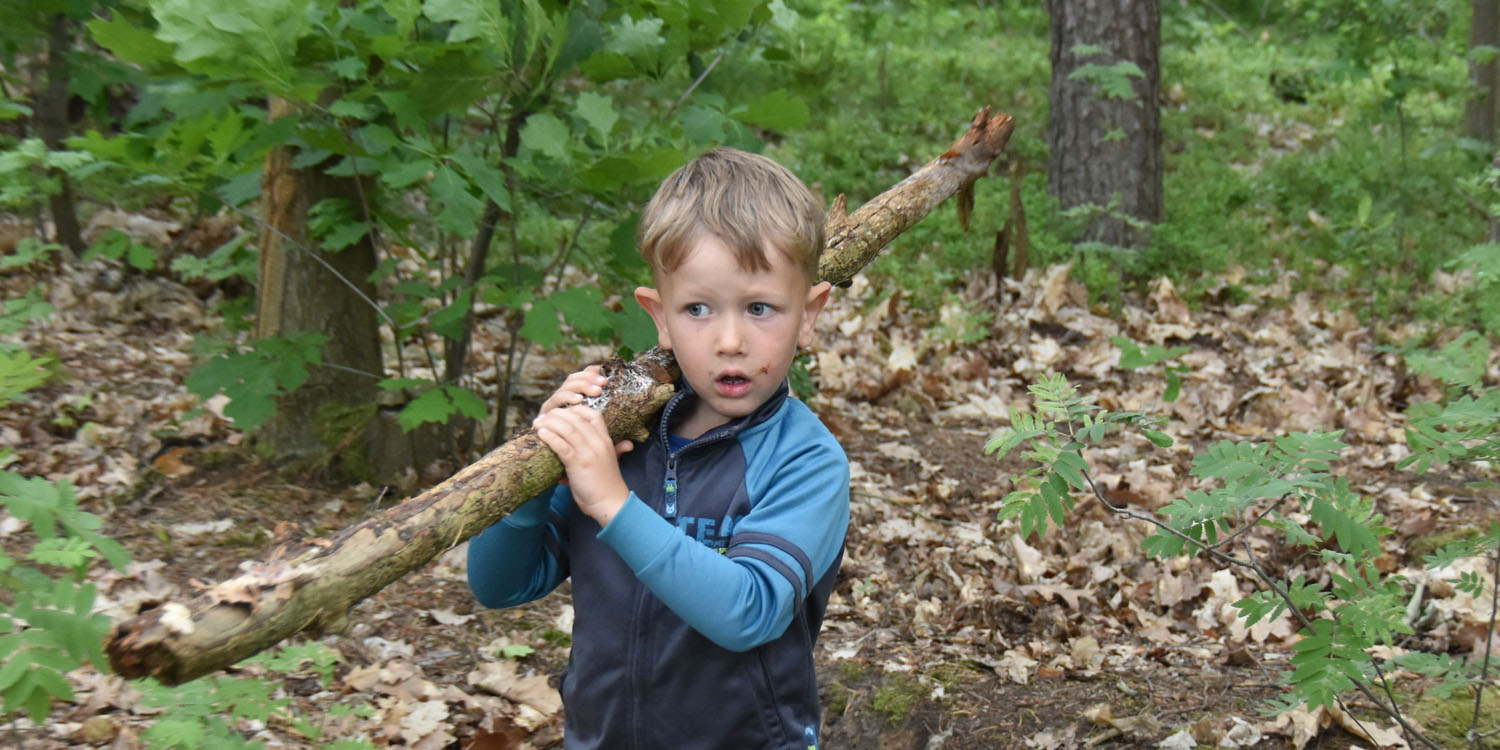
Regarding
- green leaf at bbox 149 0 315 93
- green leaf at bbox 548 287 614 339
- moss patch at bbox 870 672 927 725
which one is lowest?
moss patch at bbox 870 672 927 725

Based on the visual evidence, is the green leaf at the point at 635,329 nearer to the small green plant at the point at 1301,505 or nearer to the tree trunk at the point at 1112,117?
the small green plant at the point at 1301,505

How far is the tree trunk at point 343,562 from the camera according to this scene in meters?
1.63

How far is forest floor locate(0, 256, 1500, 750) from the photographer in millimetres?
3312

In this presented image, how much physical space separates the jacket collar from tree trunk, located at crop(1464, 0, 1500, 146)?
6.10 metres

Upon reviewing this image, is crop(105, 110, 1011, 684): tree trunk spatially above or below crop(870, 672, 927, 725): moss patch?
above

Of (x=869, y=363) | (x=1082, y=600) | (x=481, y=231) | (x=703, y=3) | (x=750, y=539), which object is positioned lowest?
(x=1082, y=600)

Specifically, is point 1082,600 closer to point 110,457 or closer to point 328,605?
point 328,605

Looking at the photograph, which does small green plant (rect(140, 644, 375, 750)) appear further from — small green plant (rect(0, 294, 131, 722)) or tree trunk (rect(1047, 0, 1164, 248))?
tree trunk (rect(1047, 0, 1164, 248))

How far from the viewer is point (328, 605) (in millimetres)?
1773

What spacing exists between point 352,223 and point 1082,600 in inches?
120

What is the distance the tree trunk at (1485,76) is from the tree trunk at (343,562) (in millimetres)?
6326

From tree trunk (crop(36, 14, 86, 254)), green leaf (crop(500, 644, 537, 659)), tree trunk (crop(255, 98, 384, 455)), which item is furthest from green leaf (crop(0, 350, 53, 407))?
tree trunk (crop(36, 14, 86, 254))

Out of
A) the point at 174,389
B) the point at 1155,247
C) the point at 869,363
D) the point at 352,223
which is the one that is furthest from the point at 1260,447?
the point at 1155,247

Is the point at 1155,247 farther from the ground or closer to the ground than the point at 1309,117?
closer to the ground
